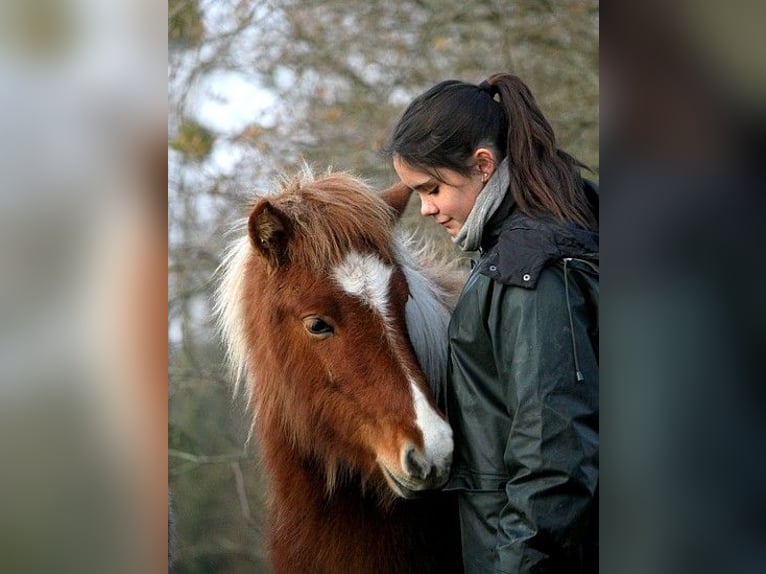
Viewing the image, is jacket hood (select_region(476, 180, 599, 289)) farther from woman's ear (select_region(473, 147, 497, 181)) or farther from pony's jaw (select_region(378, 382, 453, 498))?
pony's jaw (select_region(378, 382, 453, 498))

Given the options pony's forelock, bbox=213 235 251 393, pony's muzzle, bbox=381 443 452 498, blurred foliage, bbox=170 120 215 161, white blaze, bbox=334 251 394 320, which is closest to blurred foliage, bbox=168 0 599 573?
blurred foliage, bbox=170 120 215 161

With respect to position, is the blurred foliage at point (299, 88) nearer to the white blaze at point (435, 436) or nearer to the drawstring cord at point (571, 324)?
the white blaze at point (435, 436)

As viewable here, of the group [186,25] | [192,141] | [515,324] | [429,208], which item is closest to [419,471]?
[515,324]

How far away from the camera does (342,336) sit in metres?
2.53


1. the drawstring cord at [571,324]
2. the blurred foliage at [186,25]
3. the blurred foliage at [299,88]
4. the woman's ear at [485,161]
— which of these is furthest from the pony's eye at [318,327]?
the blurred foliage at [186,25]

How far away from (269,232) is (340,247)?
248mm

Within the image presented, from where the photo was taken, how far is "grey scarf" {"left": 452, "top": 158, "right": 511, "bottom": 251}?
2.40m

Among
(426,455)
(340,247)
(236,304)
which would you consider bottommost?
(426,455)

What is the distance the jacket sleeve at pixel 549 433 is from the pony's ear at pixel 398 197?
1.00 metres

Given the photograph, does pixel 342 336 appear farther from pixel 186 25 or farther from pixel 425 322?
pixel 186 25

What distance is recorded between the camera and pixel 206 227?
693cm
